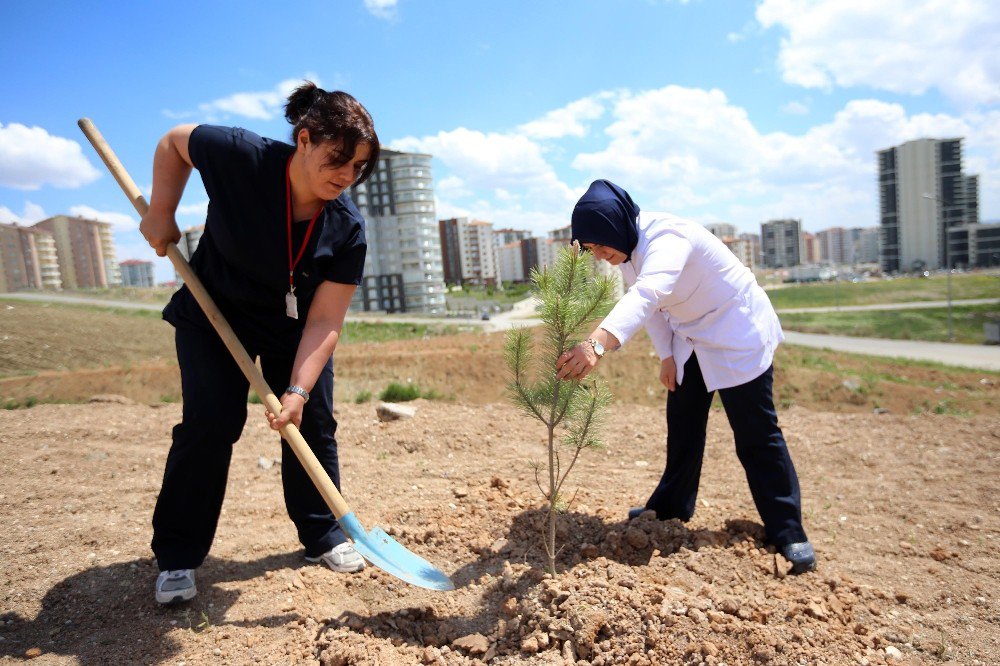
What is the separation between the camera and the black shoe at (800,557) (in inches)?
109

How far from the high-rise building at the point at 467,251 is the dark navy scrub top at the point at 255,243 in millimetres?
63369

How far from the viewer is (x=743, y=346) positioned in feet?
9.30

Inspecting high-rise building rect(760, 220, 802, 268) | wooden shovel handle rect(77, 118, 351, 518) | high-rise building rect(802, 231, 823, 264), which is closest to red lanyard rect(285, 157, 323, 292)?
wooden shovel handle rect(77, 118, 351, 518)

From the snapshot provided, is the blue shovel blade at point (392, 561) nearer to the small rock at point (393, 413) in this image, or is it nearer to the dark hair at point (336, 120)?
the dark hair at point (336, 120)

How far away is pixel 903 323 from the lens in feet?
107

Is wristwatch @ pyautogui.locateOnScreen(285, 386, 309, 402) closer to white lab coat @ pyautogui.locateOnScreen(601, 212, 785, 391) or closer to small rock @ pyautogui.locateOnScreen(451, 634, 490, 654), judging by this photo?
small rock @ pyautogui.locateOnScreen(451, 634, 490, 654)

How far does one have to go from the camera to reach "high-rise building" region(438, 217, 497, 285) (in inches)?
2825

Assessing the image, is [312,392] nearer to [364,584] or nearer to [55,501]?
[364,584]

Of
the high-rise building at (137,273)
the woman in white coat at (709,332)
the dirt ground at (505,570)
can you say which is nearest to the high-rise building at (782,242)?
the high-rise building at (137,273)

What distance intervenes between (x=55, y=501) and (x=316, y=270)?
2.34 m

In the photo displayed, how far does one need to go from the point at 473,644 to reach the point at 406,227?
136 ft

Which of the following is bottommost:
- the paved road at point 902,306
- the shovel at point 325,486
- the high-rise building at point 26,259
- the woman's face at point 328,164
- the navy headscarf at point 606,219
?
the paved road at point 902,306

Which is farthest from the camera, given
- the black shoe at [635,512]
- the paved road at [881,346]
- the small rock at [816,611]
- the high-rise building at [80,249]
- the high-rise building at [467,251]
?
the high-rise building at [467,251]

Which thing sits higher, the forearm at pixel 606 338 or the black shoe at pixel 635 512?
the forearm at pixel 606 338
